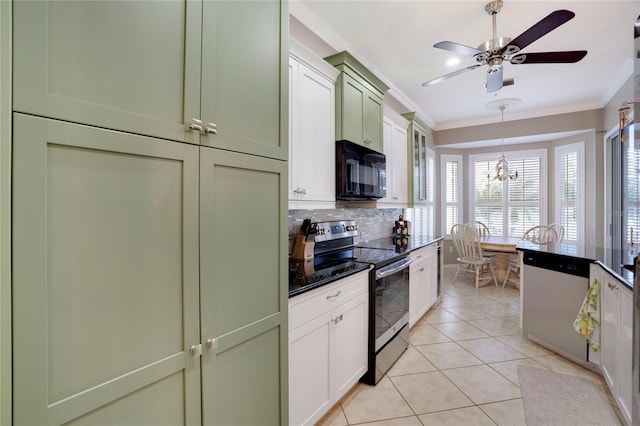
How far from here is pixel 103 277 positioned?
0.80 metres

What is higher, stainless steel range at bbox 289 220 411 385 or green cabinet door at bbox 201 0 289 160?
green cabinet door at bbox 201 0 289 160

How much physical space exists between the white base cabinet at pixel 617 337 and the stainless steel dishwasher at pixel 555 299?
227 mm

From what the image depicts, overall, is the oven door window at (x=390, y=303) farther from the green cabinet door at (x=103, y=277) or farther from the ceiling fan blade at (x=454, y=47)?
the ceiling fan blade at (x=454, y=47)

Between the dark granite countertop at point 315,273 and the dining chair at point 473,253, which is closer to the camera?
the dark granite countertop at point 315,273

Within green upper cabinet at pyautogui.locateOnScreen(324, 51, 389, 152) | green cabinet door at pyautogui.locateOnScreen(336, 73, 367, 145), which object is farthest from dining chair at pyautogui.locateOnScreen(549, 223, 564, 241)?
green cabinet door at pyautogui.locateOnScreen(336, 73, 367, 145)

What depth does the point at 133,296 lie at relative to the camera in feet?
2.81

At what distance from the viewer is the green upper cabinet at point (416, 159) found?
390 centimetres

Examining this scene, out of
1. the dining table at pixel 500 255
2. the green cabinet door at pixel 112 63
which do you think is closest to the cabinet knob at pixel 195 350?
the green cabinet door at pixel 112 63

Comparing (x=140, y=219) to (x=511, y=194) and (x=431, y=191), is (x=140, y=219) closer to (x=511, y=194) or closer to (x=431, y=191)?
(x=431, y=191)

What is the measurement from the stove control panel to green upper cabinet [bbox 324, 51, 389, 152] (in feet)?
2.35

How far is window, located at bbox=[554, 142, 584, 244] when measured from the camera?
488cm

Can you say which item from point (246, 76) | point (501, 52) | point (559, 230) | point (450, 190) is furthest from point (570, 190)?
point (246, 76)

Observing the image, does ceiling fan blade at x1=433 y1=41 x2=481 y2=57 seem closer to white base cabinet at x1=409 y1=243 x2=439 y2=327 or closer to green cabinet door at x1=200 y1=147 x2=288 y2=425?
green cabinet door at x1=200 y1=147 x2=288 y2=425

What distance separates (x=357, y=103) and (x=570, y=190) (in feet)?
15.5
